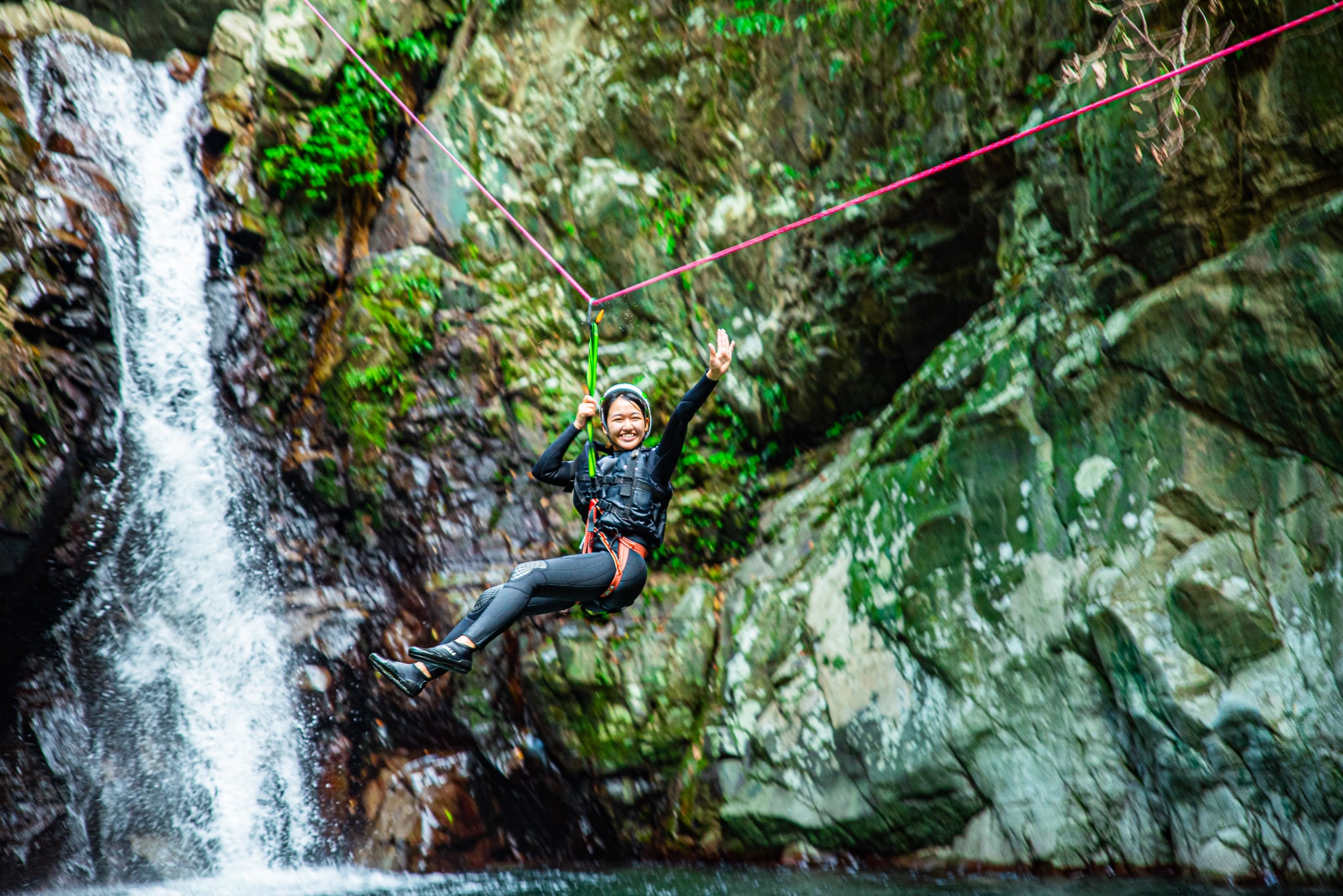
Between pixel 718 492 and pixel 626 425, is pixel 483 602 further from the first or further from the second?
pixel 718 492

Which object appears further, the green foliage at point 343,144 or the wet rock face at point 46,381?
the green foliage at point 343,144

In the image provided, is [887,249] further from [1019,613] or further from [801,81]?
[1019,613]

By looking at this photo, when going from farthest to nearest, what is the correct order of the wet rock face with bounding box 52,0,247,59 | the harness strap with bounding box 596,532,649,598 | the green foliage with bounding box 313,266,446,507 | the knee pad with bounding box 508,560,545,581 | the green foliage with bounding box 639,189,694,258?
the wet rock face with bounding box 52,0,247,59 → the green foliage with bounding box 313,266,446,507 → the green foliage with bounding box 639,189,694,258 → the harness strap with bounding box 596,532,649,598 → the knee pad with bounding box 508,560,545,581

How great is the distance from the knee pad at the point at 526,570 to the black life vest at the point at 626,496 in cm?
49

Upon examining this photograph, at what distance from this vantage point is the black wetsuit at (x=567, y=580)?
14.9 ft

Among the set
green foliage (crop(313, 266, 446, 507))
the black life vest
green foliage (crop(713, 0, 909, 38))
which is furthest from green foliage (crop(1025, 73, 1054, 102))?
green foliage (crop(313, 266, 446, 507))

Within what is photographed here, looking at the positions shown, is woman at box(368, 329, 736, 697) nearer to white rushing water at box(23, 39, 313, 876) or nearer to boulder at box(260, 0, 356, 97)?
white rushing water at box(23, 39, 313, 876)

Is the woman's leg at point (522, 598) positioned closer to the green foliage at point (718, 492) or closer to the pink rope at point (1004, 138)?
the pink rope at point (1004, 138)

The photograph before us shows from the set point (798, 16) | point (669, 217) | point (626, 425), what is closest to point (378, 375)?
point (669, 217)

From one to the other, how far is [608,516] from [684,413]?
2.58ft

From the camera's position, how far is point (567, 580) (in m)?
4.82

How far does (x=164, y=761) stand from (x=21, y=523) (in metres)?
2.44

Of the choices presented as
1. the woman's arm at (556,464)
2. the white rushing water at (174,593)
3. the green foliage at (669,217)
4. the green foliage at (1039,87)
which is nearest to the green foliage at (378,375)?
the white rushing water at (174,593)

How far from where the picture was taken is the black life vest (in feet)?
16.7
